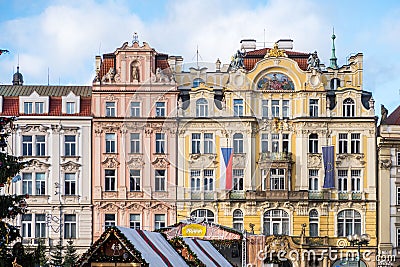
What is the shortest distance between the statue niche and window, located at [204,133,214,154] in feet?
19.7

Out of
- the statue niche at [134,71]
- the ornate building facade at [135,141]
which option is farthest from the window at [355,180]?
the statue niche at [134,71]

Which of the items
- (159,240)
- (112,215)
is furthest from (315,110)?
(159,240)

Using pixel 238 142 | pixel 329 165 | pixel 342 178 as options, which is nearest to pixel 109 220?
pixel 238 142

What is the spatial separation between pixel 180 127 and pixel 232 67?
5.41 m

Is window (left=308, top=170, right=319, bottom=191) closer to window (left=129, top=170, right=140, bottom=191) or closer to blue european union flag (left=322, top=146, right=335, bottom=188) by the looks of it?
blue european union flag (left=322, top=146, right=335, bottom=188)

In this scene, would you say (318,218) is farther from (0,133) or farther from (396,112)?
(0,133)

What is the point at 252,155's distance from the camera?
251ft

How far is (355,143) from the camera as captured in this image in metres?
76.2

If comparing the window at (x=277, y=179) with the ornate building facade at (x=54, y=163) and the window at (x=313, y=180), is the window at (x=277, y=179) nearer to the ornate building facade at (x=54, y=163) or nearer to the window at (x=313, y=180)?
the window at (x=313, y=180)

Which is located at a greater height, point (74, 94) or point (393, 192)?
point (74, 94)

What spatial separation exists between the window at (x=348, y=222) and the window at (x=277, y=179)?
4264mm

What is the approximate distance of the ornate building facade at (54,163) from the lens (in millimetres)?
75625

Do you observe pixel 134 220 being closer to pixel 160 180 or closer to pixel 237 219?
pixel 160 180

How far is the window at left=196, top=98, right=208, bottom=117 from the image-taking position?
3027 inches
